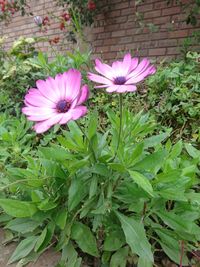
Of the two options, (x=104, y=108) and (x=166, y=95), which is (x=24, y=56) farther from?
(x=166, y=95)

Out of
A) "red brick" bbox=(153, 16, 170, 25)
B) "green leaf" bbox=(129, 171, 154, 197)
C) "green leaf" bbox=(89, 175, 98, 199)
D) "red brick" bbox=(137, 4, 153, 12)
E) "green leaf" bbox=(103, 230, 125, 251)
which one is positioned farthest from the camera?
"red brick" bbox=(137, 4, 153, 12)

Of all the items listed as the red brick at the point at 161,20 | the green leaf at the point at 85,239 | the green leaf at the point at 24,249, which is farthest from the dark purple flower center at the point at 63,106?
the red brick at the point at 161,20

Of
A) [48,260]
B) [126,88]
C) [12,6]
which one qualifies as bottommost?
[48,260]

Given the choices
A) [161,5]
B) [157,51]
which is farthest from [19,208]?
[161,5]

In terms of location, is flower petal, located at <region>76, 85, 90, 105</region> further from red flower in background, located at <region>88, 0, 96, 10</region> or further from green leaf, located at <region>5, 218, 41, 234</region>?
red flower in background, located at <region>88, 0, 96, 10</region>

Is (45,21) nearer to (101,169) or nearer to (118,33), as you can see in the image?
(118,33)

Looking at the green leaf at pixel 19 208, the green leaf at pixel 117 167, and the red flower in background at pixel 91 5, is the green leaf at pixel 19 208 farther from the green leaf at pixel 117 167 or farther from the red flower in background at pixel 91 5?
the red flower in background at pixel 91 5

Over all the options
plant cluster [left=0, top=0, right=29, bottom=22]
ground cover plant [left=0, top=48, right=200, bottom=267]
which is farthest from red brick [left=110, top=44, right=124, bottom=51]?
ground cover plant [left=0, top=48, right=200, bottom=267]
